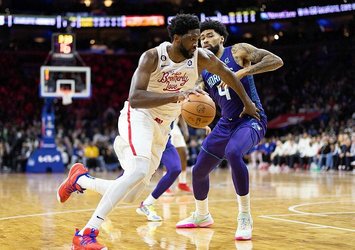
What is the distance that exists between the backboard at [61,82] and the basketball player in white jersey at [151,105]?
1618 cm

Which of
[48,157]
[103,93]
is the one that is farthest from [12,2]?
[48,157]

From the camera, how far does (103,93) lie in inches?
1344

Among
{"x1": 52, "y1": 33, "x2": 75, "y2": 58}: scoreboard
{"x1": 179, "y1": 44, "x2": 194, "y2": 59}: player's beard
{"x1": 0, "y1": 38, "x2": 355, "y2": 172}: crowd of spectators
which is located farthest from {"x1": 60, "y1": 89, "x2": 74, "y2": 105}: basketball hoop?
{"x1": 179, "y1": 44, "x2": 194, "y2": 59}: player's beard

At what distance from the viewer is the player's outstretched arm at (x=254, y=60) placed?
5.72 m

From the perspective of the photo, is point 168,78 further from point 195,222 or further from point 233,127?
point 195,222

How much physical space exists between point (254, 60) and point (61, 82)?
16.2 meters

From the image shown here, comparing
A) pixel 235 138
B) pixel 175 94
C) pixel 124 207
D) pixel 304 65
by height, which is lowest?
pixel 124 207

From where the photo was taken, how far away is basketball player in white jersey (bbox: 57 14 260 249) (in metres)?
4.74

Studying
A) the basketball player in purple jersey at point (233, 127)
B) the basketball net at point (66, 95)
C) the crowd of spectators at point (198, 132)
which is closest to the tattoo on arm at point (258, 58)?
the basketball player in purple jersey at point (233, 127)

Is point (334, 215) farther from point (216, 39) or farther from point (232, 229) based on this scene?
point (216, 39)

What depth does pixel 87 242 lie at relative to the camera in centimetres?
466

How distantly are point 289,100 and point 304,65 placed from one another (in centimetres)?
243

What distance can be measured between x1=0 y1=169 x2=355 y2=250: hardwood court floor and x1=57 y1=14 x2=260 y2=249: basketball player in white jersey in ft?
1.31

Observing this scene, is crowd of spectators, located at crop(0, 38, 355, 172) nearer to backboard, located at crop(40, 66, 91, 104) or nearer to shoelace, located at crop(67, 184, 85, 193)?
backboard, located at crop(40, 66, 91, 104)
